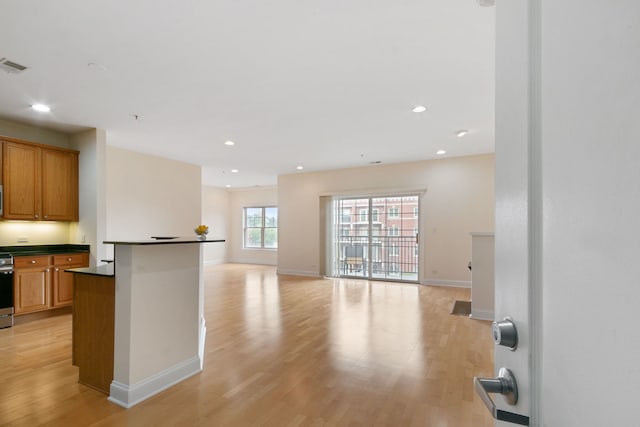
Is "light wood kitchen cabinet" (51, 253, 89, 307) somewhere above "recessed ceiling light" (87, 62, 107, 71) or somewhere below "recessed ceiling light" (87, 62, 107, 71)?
below

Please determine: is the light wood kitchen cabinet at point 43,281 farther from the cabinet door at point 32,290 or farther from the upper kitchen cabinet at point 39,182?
the upper kitchen cabinet at point 39,182

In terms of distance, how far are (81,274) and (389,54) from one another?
3138mm

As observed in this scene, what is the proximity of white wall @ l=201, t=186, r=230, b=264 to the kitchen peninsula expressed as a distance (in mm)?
7718

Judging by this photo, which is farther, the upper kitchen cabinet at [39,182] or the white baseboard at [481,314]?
the white baseboard at [481,314]

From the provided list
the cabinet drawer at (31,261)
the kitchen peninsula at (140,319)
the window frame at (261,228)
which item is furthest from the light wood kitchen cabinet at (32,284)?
the window frame at (261,228)

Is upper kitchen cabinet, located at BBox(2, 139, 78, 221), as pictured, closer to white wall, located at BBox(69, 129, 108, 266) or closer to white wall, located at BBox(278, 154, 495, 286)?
white wall, located at BBox(69, 129, 108, 266)

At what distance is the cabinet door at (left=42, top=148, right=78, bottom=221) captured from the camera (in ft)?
14.7

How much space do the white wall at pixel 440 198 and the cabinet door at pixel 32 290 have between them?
5170 mm

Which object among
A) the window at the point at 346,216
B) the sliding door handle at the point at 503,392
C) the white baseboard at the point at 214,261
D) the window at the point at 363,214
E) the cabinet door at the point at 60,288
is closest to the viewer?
the sliding door handle at the point at 503,392

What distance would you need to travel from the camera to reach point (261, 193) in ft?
35.2

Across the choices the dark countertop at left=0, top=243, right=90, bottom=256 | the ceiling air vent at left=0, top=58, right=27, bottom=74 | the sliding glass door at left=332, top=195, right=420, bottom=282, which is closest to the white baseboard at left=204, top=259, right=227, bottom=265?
the sliding glass door at left=332, top=195, right=420, bottom=282

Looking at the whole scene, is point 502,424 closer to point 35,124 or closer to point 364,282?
point 35,124

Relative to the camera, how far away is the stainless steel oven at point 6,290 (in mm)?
3945

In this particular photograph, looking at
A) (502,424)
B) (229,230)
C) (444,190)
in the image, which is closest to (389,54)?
(502,424)
